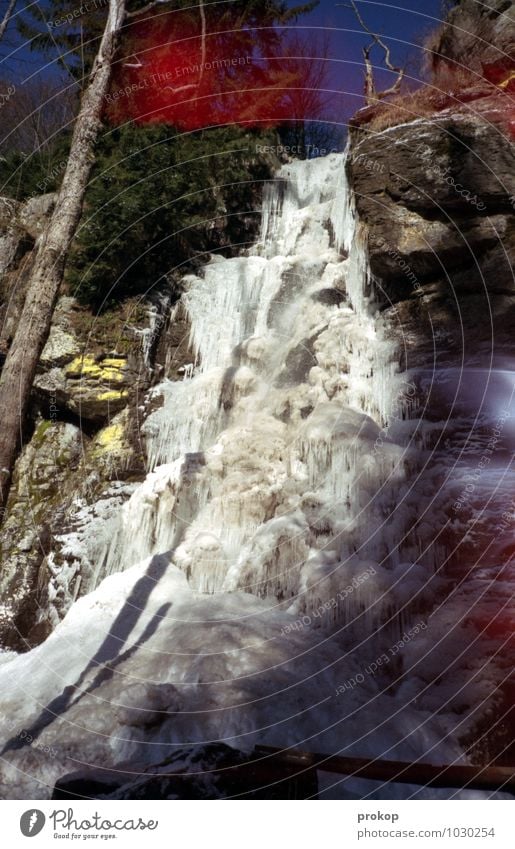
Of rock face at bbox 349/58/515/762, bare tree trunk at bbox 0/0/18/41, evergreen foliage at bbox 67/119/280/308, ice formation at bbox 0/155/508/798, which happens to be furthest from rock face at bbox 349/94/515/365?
bare tree trunk at bbox 0/0/18/41

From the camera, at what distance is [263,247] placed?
14.0m

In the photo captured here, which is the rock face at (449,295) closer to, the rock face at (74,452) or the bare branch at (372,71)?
the bare branch at (372,71)

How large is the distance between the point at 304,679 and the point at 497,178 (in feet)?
26.9

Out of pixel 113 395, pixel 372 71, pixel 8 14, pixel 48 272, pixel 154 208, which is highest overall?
pixel 372 71

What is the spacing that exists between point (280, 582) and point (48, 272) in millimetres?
4356

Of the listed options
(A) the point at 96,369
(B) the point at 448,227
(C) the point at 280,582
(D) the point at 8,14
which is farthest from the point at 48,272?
(B) the point at 448,227

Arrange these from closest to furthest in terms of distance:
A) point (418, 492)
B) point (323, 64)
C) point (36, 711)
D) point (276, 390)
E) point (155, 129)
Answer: point (36, 711) → point (418, 492) → point (276, 390) → point (155, 129) → point (323, 64)

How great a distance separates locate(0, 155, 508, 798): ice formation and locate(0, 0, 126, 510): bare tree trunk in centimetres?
272

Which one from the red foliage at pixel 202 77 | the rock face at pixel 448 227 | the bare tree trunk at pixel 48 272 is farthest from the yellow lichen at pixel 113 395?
the red foliage at pixel 202 77

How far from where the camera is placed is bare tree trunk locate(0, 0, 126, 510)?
4648 mm

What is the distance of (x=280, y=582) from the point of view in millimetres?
6996

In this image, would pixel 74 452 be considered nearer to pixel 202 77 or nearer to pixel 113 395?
pixel 113 395

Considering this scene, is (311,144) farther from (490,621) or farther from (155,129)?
(490,621)
